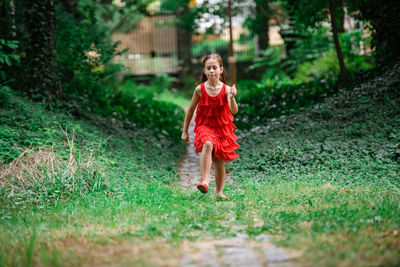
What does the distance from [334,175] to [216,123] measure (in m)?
2.30

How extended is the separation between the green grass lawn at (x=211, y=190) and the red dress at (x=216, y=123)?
0.65 meters

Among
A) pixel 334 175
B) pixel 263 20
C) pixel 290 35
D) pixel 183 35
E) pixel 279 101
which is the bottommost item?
pixel 334 175

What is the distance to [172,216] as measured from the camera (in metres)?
4.27

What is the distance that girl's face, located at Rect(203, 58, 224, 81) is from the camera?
5445 mm

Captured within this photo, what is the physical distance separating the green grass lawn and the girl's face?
1633 millimetres

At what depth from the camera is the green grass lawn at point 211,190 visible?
3209 millimetres

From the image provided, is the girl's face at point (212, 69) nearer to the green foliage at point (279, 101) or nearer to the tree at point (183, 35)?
the green foliage at point (279, 101)

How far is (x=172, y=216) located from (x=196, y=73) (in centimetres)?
2005

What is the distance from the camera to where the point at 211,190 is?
629 cm

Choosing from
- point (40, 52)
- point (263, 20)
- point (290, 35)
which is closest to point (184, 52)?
point (263, 20)

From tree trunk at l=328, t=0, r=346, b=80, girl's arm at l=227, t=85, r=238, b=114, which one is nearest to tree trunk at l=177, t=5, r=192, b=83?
tree trunk at l=328, t=0, r=346, b=80

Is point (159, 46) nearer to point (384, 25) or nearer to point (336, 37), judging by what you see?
point (336, 37)

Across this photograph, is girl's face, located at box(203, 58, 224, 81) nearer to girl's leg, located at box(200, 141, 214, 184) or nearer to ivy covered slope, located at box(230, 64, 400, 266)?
girl's leg, located at box(200, 141, 214, 184)

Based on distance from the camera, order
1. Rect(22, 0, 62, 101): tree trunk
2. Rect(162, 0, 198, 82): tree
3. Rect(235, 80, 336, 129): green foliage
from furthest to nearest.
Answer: Rect(162, 0, 198, 82): tree → Rect(235, 80, 336, 129): green foliage → Rect(22, 0, 62, 101): tree trunk
